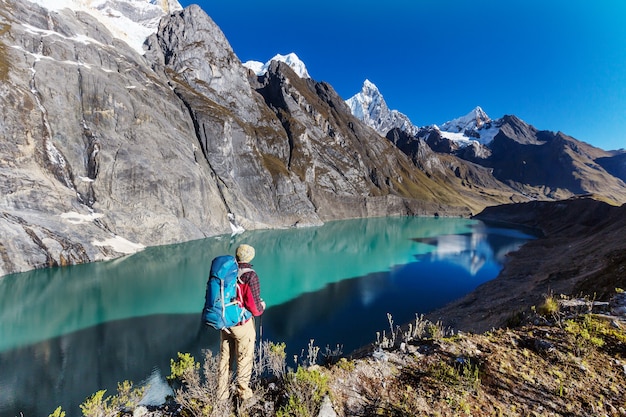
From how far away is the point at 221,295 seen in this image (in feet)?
17.2

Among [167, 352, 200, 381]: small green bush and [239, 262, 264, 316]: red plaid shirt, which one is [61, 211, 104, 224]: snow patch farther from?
[239, 262, 264, 316]: red plaid shirt

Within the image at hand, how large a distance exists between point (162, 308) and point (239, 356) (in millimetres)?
25482

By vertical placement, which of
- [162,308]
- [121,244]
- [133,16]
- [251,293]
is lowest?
[162,308]

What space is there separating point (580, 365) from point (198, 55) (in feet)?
435

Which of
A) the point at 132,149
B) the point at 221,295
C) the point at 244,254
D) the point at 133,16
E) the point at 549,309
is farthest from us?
the point at 133,16

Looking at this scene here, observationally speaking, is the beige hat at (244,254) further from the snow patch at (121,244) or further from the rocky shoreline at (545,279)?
the snow patch at (121,244)

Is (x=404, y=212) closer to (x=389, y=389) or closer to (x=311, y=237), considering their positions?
(x=311, y=237)

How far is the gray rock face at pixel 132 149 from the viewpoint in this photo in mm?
43688

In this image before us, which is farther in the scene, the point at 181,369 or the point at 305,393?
the point at 181,369

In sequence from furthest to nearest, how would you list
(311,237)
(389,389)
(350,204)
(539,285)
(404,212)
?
1. (404,212)
2. (350,204)
3. (311,237)
4. (539,285)
5. (389,389)

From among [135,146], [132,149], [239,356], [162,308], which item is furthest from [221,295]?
[135,146]

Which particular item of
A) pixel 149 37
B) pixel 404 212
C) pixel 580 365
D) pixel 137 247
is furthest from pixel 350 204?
pixel 580 365

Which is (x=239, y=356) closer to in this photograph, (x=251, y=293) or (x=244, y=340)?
(x=244, y=340)

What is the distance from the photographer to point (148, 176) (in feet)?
198
